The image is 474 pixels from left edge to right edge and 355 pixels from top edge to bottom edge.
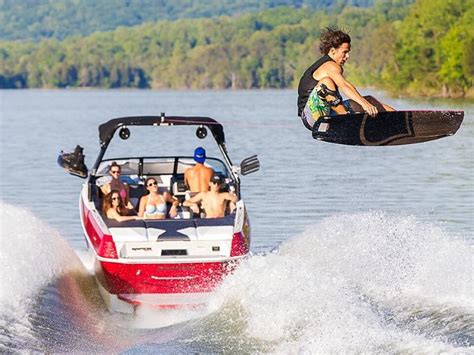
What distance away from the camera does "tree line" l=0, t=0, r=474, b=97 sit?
8138 centimetres

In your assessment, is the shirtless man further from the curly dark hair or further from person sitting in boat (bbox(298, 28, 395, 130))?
the curly dark hair

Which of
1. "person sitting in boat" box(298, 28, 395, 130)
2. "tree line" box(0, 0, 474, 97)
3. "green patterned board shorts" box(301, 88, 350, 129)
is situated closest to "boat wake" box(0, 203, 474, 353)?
"green patterned board shorts" box(301, 88, 350, 129)

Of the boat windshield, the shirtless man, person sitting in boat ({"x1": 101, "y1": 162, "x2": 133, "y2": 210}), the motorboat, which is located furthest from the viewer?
the boat windshield

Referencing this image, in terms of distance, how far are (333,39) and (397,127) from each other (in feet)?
5.72

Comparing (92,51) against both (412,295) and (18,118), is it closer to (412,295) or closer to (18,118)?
(18,118)

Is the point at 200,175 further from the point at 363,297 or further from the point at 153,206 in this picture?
the point at 363,297

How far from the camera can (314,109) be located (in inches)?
416

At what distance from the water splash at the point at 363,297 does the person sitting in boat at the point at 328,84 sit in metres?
1.43

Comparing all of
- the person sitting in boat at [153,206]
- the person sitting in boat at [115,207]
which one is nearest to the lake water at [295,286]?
the person sitting in boat at [115,207]

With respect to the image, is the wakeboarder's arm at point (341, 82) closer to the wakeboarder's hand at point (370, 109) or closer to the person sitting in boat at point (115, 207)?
the wakeboarder's hand at point (370, 109)

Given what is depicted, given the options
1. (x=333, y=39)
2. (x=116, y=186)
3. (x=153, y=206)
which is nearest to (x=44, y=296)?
(x=153, y=206)

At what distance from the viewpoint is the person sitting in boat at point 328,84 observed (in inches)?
400

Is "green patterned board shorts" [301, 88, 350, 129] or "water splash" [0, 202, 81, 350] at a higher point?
"green patterned board shorts" [301, 88, 350, 129]

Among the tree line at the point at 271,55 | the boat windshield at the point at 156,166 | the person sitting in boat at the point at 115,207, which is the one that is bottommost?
the tree line at the point at 271,55
